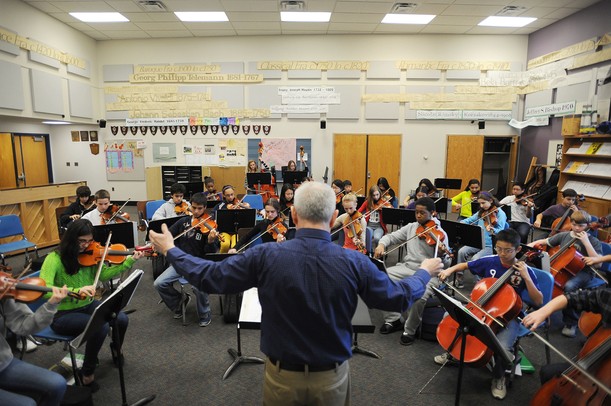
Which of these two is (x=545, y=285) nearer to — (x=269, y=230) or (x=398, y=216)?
(x=398, y=216)

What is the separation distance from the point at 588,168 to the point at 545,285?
18.7 ft

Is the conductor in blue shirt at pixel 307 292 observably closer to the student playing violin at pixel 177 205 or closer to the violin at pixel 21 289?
the violin at pixel 21 289

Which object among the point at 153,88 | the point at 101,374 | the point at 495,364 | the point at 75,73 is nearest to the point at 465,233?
the point at 495,364

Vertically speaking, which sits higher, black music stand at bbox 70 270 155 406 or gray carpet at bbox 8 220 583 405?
black music stand at bbox 70 270 155 406

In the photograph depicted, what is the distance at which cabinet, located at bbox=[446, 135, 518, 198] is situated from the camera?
31.2 ft

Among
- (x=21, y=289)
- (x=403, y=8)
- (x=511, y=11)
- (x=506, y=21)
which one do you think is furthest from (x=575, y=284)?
(x=506, y=21)

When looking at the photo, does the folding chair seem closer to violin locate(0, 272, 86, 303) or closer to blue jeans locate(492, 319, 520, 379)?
blue jeans locate(492, 319, 520, 379)

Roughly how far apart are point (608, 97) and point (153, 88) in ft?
34.7

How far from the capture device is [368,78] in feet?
30.9

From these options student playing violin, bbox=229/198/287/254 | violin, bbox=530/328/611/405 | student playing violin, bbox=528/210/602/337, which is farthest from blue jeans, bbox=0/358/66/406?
student playing violin, bbox=528/210/602/337

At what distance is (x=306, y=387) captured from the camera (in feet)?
4.96

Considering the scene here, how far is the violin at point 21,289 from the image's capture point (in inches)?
83.8

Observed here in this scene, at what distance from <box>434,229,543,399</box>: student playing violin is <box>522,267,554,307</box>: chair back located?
0.14 ft

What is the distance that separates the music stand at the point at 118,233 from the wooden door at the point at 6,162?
21.2 ft
